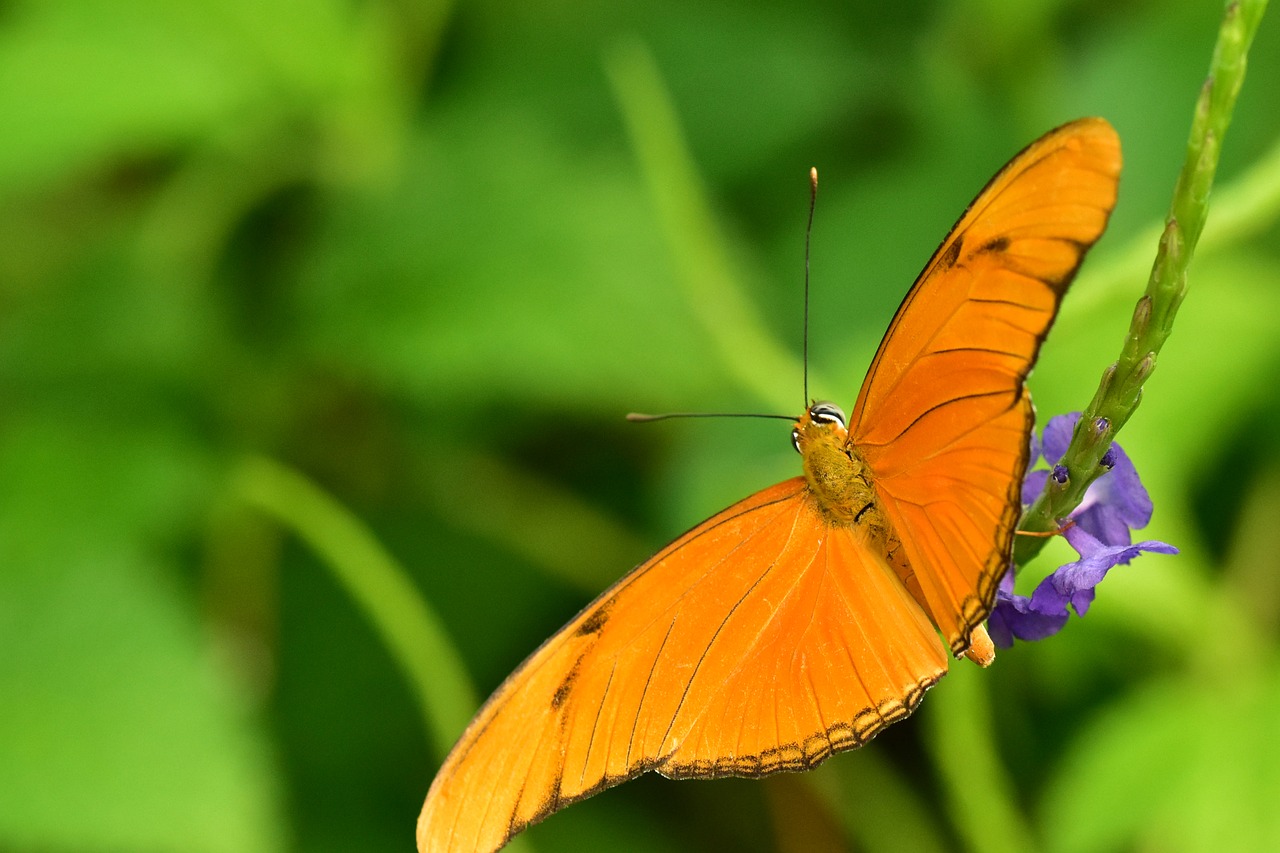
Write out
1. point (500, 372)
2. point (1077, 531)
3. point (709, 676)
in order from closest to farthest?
point (1077, 531), point (709, 676), point (500, 372)

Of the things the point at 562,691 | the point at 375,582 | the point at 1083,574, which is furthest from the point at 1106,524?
the point at 375,582

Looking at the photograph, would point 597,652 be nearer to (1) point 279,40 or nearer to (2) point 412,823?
(2) point 412,823

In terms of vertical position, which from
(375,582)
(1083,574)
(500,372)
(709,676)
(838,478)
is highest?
(500,372)

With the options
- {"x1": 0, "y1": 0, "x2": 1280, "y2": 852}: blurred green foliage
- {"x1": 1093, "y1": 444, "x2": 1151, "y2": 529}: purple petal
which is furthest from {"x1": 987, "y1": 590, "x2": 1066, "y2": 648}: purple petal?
{"x1": 0, "y1": 0, "x2": 1280, "y2": 852}: blurred green foliage

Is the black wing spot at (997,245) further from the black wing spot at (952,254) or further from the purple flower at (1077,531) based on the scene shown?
the purple flower at (1077,531)

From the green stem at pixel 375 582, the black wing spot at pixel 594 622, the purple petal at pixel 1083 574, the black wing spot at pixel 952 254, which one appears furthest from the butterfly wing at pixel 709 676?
the green stem at pixel 375 582

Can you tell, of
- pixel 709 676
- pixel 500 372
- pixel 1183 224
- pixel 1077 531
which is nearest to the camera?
pixel 1183 224

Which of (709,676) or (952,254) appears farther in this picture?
(709,676)

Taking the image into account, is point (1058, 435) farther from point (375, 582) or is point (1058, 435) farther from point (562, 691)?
point (375, 582)
